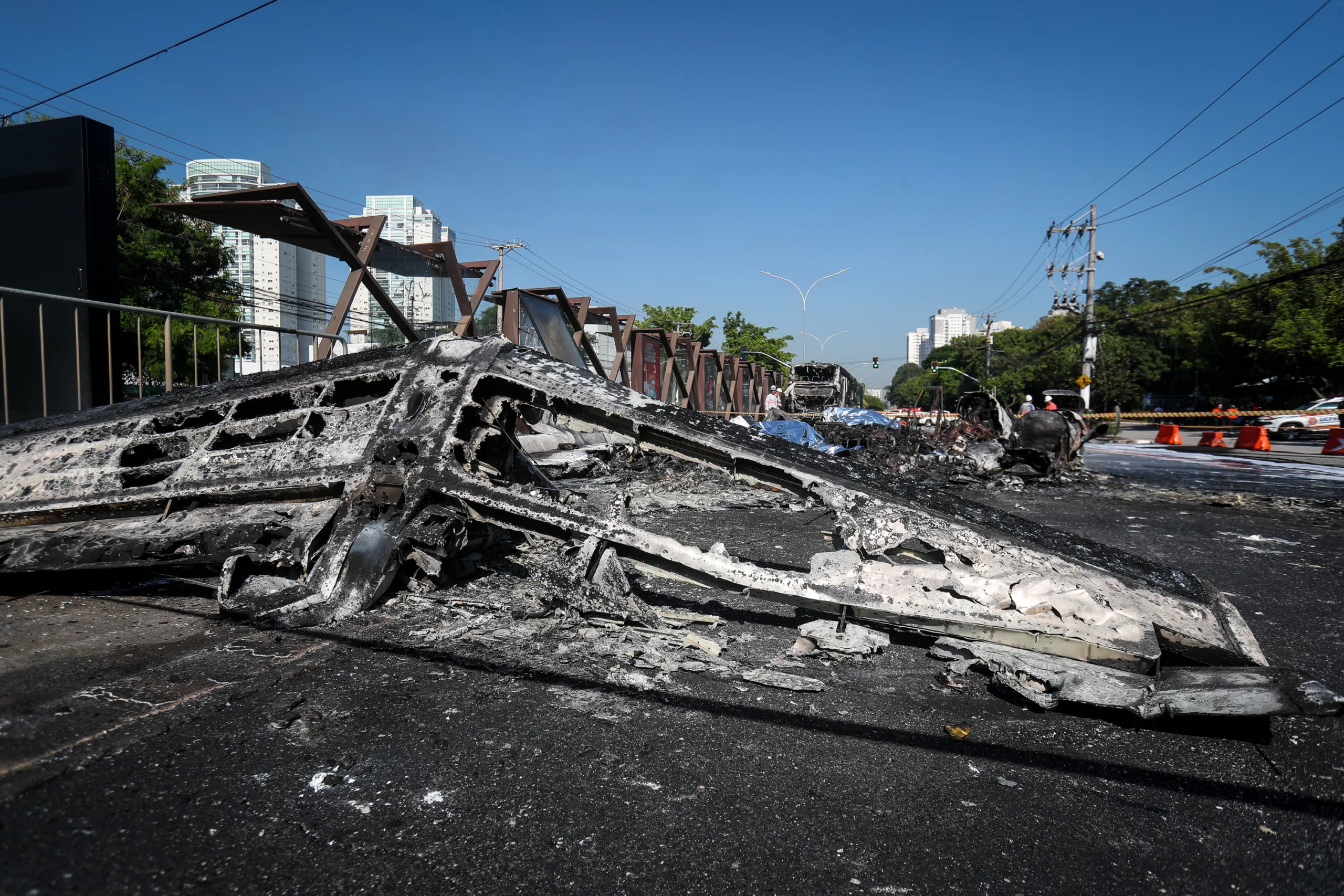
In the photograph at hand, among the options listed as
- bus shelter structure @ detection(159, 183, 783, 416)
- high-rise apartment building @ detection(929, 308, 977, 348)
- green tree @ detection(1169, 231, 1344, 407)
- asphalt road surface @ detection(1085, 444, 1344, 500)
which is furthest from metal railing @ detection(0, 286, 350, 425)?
high-rise apartment building @ detection(929, 308, 977, 348)

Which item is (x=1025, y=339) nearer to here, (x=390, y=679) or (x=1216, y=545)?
(x=1216, y=545)

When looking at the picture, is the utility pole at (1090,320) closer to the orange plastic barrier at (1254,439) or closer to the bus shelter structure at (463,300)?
the orange plastic barrier at (1254,439)

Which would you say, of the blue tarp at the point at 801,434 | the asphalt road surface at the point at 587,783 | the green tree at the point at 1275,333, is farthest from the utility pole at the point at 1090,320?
the asphalt road surface at the point at 587,783

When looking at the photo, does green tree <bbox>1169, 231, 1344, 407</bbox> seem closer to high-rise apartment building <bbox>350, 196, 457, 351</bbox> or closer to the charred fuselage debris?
the charred fuselage debris

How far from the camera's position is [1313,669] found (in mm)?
2963

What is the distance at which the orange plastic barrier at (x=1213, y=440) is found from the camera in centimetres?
1850

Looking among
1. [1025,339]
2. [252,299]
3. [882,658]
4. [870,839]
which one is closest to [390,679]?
[870,839]

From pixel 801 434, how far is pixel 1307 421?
21.0 metres

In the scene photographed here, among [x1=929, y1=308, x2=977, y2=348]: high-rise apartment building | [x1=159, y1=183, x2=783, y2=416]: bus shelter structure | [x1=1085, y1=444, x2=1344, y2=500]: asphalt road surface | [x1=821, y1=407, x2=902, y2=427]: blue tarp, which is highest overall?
[x1=929, y1=308, x2=977, y2=348]: high-rise apartment building

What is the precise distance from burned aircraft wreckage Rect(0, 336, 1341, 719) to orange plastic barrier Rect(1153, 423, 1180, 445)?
21.3 metres

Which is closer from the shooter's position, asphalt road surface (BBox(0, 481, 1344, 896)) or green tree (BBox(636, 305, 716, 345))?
asphalt road surface (BBox(0, 481, 1344, 896))

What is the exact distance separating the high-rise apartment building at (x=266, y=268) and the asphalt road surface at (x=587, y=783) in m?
15.4

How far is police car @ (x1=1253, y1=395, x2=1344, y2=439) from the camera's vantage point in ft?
69.1

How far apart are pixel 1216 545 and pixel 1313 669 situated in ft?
11.0
